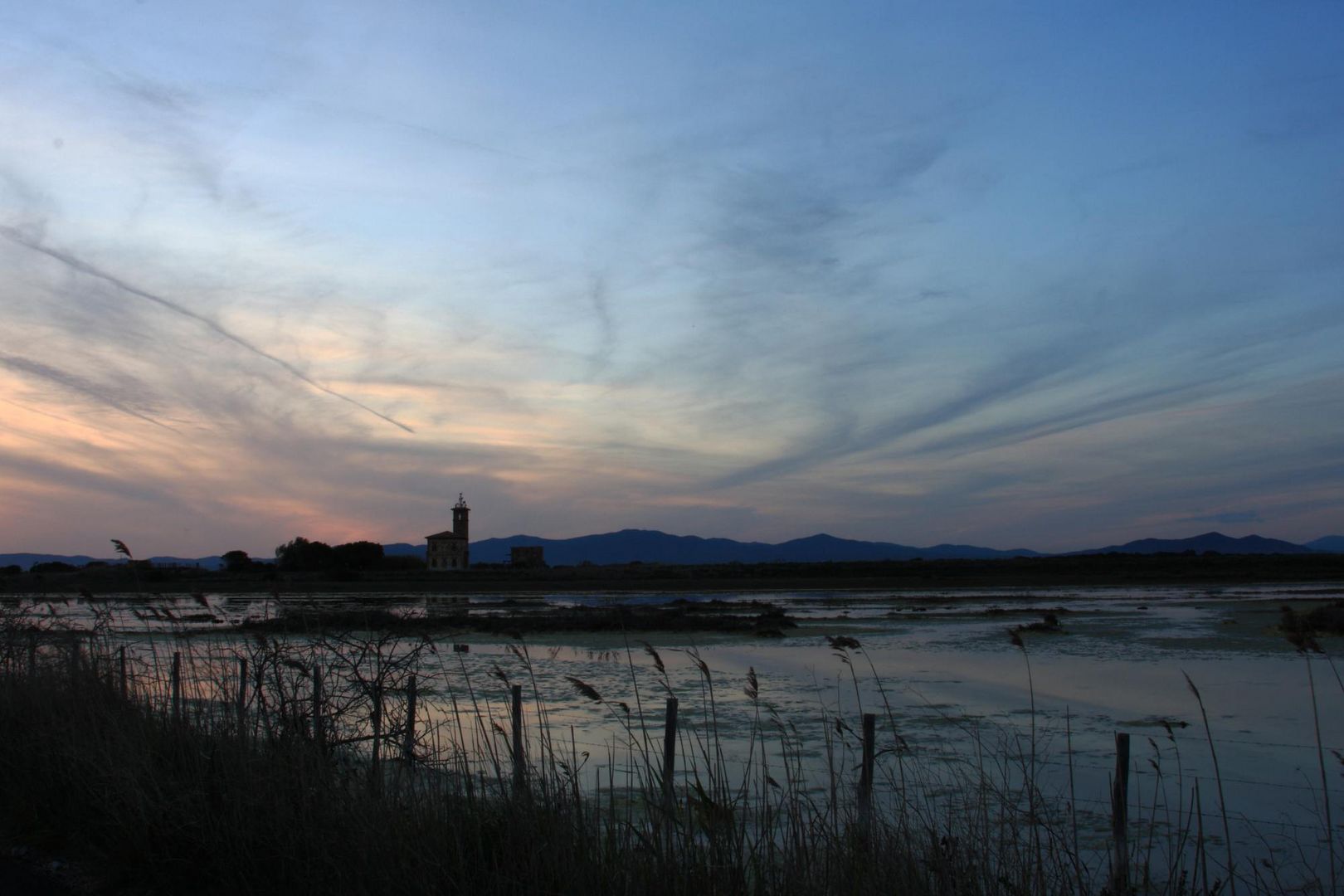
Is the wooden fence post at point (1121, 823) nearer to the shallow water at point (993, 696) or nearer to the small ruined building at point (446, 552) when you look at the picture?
the shallow water at point (993, 696)

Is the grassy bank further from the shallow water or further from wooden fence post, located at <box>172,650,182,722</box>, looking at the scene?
wooden fence post, located at <box>172,650,182,722</box>

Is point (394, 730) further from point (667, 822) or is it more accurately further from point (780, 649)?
point (780, 649)

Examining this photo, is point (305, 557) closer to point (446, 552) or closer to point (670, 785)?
Result: point (446, 552)

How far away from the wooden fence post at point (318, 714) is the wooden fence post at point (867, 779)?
353 centimetres

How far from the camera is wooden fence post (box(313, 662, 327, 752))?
6.38 m

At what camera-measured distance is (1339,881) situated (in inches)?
316

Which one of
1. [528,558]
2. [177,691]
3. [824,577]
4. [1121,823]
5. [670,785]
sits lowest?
[824,577]

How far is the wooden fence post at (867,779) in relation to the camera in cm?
527

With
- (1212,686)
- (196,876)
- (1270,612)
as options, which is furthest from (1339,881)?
(1270,612)

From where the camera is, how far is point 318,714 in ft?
21.3

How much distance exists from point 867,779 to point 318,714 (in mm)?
3736

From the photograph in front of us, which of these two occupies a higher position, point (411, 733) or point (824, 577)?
point (411, 733)

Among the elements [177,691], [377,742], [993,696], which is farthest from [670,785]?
[993,696]

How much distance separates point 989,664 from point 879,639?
264 inches
